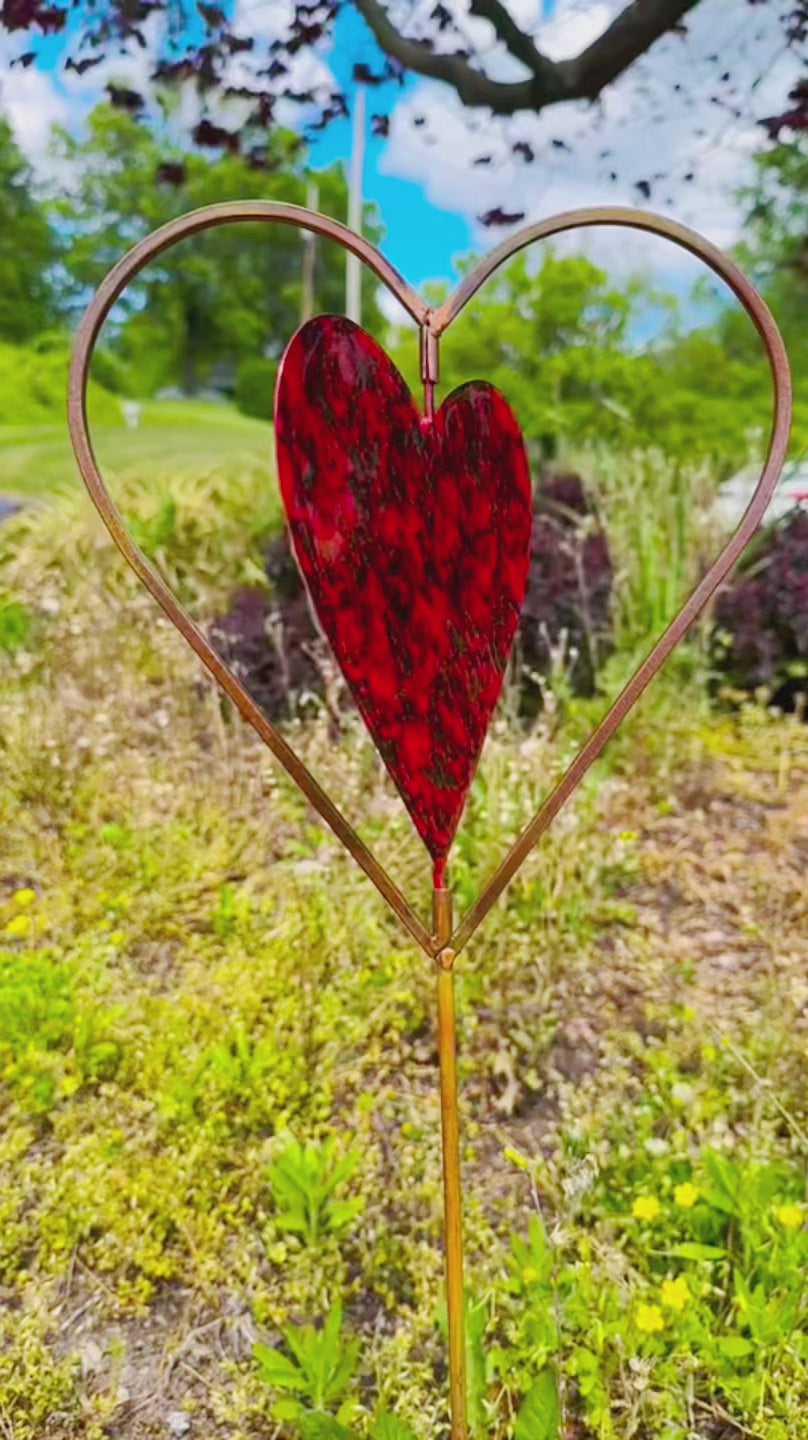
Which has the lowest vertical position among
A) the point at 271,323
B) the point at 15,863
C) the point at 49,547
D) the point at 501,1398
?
the point at 501,1398

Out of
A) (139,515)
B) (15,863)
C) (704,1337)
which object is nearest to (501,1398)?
(704,1337)

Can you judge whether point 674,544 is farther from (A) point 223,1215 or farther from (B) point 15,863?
(A) point 223,1215

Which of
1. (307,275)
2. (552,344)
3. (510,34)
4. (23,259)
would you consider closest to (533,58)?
(510,34)

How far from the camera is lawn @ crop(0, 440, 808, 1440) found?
4.51ft

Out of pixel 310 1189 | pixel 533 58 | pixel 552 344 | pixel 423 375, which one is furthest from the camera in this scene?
pixel 552 344

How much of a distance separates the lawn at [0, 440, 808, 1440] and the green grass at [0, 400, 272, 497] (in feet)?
11.2

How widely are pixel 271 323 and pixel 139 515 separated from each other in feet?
31.4

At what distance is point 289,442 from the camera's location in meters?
0.88

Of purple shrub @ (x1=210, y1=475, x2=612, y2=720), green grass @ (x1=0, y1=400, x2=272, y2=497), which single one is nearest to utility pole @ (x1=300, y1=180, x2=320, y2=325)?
green grass @ (x1=0, y1=400, x2=272, y2=497)

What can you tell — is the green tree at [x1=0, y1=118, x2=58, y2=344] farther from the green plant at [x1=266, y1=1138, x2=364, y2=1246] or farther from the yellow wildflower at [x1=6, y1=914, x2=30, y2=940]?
the green plant at [x1=266, y1=1138, x2=364, y2=1246]

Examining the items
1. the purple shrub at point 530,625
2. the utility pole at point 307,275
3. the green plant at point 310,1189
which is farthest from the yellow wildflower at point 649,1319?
the utility pole at point 307,275

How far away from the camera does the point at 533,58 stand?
3.24 m

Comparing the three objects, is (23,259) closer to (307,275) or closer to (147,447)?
(147,447)

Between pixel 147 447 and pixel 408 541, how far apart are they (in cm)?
997
